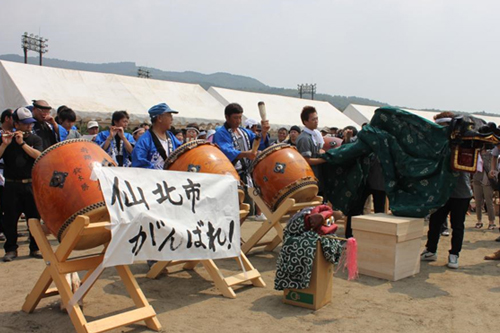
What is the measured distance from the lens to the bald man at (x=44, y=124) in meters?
5.41

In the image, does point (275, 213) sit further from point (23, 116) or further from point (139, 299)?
point (23, 116)

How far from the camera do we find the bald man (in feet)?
17.7

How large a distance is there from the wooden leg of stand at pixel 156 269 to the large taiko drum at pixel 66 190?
1222 mm

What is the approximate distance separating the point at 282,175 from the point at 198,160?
4.04 ft

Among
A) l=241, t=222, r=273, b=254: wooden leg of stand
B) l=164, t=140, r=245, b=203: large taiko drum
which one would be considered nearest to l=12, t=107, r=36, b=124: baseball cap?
l=164, t=140, r=245, b=203: large taiko drum

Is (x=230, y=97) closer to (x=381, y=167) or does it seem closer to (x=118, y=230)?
(x=381, y=167)

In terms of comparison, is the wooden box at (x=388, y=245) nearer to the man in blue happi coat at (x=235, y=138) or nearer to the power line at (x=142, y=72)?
the man in blue happi coat at (x=235, y=138)

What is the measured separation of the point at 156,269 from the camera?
177 inches

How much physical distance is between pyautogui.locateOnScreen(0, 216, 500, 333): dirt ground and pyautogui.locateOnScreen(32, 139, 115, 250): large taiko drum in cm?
76

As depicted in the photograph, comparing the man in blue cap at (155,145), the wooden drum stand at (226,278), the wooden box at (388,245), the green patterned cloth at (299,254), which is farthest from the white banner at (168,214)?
the wooden box at (388,245)

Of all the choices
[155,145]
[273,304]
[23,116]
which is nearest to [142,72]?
[23,116]

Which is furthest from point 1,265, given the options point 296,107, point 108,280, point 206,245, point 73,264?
point 296,107

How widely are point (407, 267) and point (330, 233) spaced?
4.75ft

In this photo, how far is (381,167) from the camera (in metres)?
5.62
